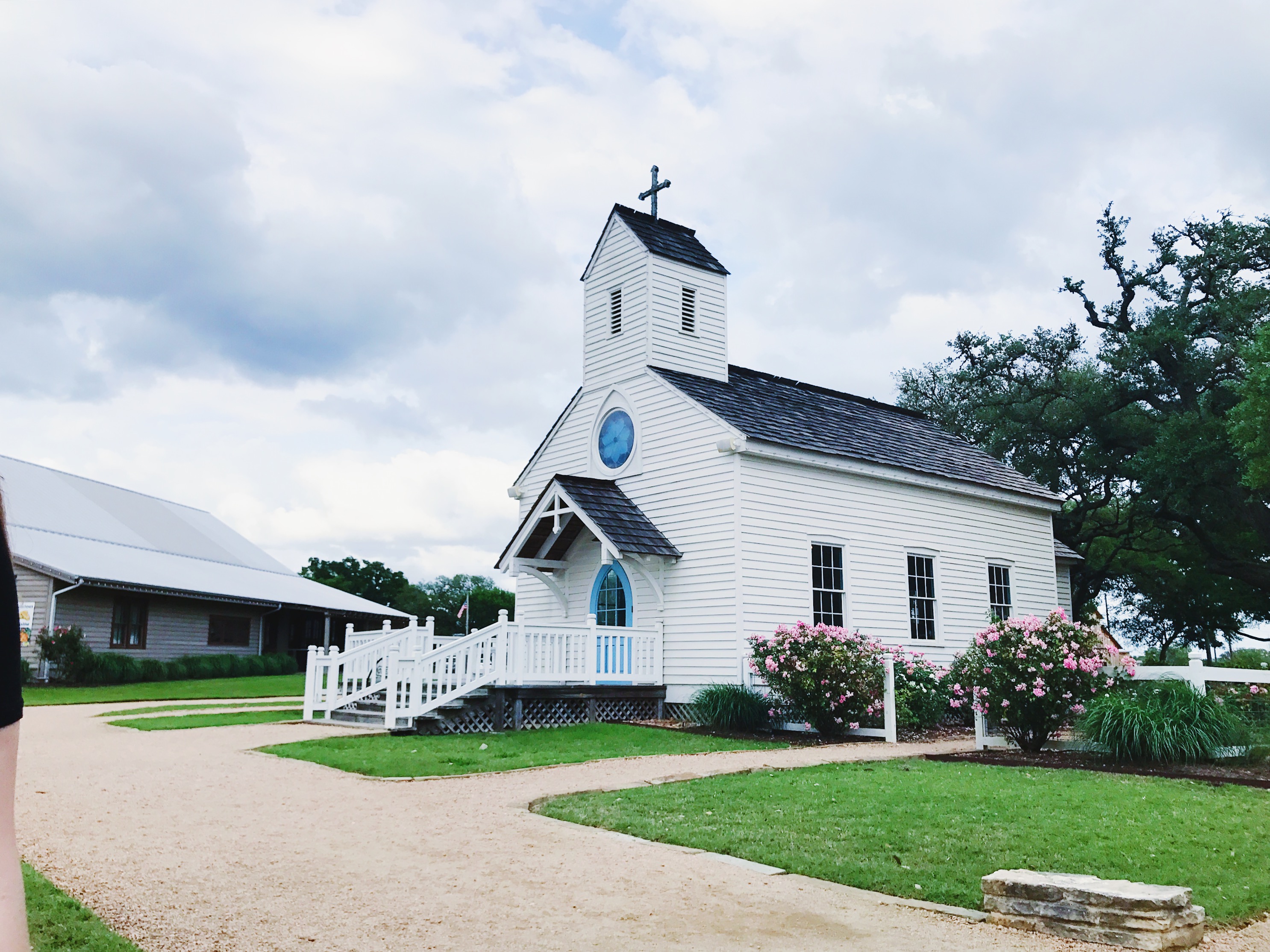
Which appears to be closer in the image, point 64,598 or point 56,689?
point 56,689

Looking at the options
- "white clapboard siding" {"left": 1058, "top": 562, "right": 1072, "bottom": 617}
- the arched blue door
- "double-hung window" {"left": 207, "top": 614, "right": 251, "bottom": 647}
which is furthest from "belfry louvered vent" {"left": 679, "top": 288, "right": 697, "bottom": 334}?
"double-hung window" {"left": 207, "top": 614, "right": 251, "bottom": 647}

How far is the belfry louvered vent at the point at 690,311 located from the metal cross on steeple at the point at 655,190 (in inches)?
80.9

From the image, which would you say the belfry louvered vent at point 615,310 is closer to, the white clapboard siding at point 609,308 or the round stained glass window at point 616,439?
the white clapboard siding at point 609,308

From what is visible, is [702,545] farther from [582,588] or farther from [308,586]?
[308,586]

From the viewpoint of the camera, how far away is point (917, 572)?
20.5 m

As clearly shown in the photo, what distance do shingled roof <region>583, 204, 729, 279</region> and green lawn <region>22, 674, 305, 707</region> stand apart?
14036mm

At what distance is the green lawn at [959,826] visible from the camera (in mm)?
6473

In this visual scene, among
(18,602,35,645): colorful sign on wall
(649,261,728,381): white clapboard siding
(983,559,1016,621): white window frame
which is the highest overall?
(649,261,728,381): white clapboard siding

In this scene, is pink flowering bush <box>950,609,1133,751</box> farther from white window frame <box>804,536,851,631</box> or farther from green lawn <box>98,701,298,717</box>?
green lawn <box>98,701,298,717</box>

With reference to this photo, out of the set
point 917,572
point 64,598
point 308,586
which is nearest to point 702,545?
point 917,572

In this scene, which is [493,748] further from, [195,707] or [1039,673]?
[195,707]

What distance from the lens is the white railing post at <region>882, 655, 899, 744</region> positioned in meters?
15.0

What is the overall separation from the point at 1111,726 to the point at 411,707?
30.2 ft

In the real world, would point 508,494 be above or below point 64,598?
above
